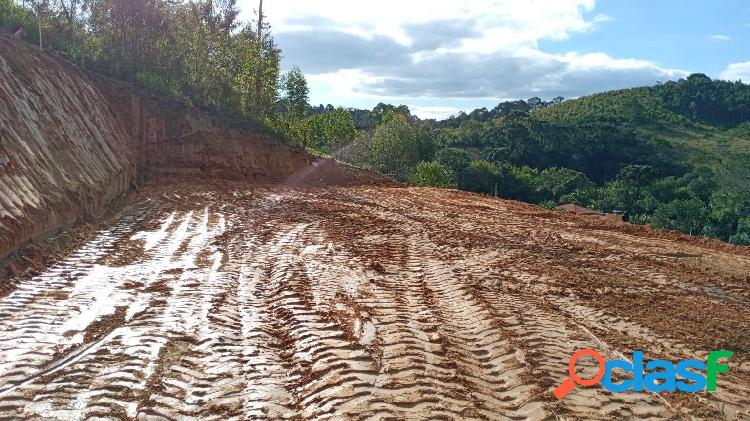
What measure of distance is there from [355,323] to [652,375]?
2671mm

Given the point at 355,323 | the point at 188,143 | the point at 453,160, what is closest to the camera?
the point at 355,323

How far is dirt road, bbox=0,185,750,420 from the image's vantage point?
4.12 m

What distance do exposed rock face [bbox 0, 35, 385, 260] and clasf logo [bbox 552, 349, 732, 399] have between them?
6418 mm

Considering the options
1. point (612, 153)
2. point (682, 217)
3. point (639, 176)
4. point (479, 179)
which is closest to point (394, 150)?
point (479, 179)

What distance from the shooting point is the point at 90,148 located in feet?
42.9

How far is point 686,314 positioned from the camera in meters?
6.45

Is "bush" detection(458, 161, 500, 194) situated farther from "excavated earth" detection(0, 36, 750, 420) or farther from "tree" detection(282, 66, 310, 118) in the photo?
"excavated earth" detection(0, 36, 750, 420)

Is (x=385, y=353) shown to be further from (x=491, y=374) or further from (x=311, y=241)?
(x=311, y=241)

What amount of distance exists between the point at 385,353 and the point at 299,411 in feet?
3.76

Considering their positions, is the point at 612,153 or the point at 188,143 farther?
the point at 612,153

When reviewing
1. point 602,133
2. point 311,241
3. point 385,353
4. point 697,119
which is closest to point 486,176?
point 602,133

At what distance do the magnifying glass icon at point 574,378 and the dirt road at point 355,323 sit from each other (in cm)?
7

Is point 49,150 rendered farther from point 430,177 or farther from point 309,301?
point 430,177

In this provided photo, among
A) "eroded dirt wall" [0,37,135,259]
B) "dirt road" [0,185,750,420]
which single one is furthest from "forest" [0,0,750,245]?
"dirt road" [0,185,750,420]
